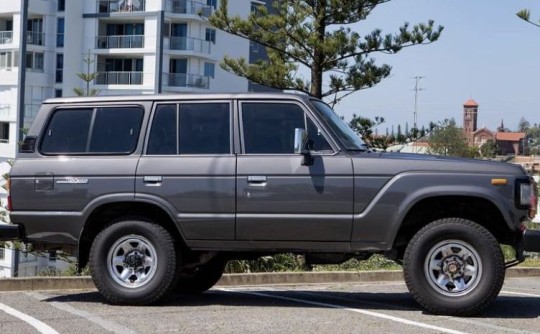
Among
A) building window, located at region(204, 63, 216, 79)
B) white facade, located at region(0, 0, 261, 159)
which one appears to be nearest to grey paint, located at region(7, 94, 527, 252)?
white facade, located at region(0, 0, 261, 159)

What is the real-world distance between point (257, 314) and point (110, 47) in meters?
53.3

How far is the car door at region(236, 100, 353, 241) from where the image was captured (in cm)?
798

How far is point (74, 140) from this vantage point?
28.5 feet

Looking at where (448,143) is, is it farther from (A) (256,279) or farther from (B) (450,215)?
(B) (450,215)

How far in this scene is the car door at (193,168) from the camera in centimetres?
819

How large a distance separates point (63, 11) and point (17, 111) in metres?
8.23

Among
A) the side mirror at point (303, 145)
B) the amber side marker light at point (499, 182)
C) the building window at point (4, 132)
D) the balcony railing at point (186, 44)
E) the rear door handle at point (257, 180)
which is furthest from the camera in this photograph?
the balcony railing at point (186, 44)

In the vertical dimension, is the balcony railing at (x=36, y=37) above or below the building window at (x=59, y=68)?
above

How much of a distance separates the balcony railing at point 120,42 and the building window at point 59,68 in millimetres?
2698

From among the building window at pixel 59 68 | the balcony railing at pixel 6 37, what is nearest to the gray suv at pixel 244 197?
the balcony railing at pixel 6 37

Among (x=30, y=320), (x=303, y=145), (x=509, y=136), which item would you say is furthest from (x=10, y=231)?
(x=509, y=136)

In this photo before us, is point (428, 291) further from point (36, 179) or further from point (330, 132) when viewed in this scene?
point (36, 179)

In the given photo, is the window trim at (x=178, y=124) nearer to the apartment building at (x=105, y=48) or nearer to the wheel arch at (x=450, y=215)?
the wheel arch at (x=450, y=215)

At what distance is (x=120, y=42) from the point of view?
5881 centimetres
